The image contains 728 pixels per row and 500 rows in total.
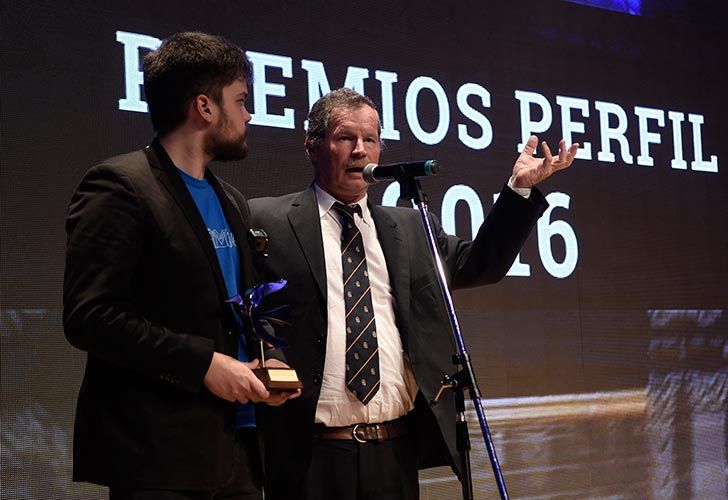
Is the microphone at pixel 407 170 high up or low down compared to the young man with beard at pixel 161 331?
up

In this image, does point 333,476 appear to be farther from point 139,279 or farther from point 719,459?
point 719,459

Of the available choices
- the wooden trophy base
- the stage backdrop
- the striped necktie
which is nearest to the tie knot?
the striped necktie

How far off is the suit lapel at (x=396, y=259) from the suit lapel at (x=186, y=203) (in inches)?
30.4

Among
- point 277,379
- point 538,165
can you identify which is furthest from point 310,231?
point 277,379

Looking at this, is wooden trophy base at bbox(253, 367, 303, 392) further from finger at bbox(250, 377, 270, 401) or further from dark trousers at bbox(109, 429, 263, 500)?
dark trousers at bbox(109, 429, 263, 500)

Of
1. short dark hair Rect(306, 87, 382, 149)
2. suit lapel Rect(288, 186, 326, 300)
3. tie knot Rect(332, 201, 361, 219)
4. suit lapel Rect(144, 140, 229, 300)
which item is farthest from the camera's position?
short dark hair Rect(306, 87, 382, 149)

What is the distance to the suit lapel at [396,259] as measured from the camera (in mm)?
2557

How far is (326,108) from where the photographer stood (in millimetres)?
2775

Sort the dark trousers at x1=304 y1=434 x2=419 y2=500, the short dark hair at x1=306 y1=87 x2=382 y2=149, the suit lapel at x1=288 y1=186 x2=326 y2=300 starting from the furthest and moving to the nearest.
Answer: the short dark hair at x1=306 y1=87 x2=382 y2=149 < the suit lapel at x1=288 y1=186 x2=326 y2=300 < the dark trousers at x1=304 y1=434 x2=419 y2=500

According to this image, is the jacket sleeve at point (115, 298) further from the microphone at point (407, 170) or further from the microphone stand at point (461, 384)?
the microphone at point (407, 170)

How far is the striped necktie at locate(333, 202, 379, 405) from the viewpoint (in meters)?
2.43

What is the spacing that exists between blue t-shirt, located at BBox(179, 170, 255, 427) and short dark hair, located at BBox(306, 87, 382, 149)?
30.8 inches

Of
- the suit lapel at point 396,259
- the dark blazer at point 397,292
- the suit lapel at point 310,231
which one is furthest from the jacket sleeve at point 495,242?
the suit lapel at point 310,231

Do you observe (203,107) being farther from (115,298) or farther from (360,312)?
(360,312)
